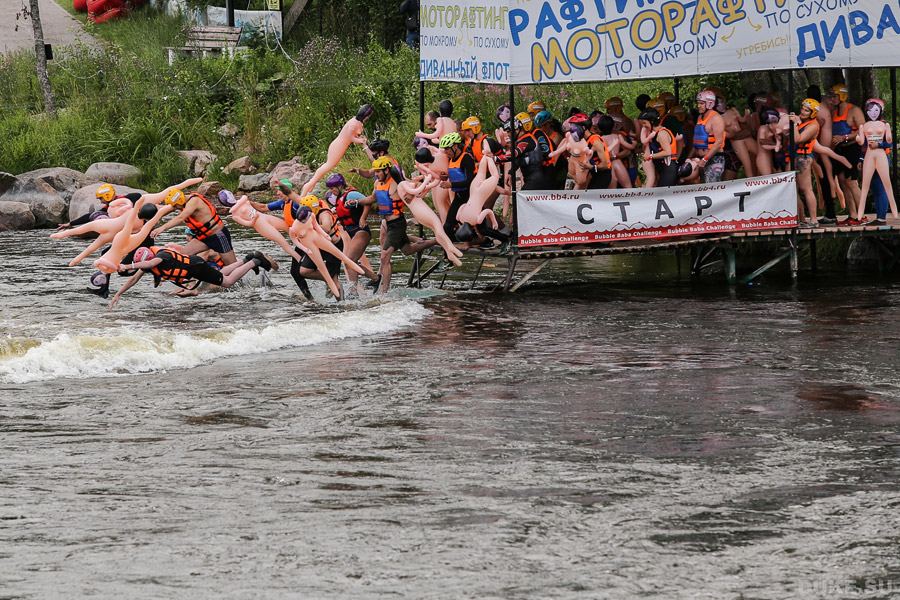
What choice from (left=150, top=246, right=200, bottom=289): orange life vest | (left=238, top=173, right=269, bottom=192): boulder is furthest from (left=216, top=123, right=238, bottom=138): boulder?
(left=150, top=246, right=200, bottom=289): orange life vest

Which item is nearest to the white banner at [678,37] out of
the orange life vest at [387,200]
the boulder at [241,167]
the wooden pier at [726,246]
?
the orange life vest at [387,200]

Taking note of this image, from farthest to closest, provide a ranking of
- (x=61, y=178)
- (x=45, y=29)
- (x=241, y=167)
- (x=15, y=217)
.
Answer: (x=45, y=29) < (x=241, y=167) < (x=61, y=178) < (x=15, y=217)

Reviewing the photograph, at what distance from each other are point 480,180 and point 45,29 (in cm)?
2734

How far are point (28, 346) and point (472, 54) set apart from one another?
637 cm

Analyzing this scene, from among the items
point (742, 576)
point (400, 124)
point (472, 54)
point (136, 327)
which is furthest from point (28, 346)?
point (400, 124)

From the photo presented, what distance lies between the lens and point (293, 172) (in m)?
30.1

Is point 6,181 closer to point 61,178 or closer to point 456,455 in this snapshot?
point 61,178

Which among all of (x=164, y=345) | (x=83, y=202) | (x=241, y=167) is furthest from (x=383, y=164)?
(x=241, y=167)

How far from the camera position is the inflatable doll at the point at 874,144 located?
55.0 ft

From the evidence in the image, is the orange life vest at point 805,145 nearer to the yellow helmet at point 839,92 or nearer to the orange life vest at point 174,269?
the yellow helmet at point 839,92

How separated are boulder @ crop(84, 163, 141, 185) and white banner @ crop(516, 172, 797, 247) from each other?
55.6 ft

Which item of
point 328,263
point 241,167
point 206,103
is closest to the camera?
point 328,263

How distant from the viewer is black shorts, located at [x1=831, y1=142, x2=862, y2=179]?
17330 mm

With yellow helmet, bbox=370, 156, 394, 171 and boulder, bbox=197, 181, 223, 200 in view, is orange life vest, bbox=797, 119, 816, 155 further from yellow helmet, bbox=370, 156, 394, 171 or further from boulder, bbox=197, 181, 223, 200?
boulder, bbox=197, 181, 223, 200
